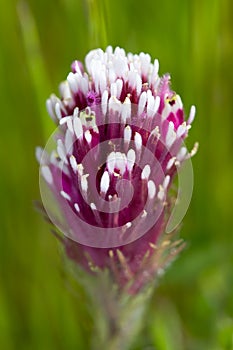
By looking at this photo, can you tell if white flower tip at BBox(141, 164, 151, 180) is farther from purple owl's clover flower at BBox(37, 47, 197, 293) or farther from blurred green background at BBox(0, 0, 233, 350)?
blurred green background at BBox(0, 0, 233, 350)

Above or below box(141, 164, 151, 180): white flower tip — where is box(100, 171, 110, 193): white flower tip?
below

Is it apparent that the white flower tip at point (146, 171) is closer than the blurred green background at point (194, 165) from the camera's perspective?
Yes

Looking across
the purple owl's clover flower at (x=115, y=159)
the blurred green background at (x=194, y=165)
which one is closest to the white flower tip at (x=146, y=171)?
the purple owl's clover flower at (x=115, y=159)

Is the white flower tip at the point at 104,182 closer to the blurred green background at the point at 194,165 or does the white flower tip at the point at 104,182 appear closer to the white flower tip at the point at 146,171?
the white flower tip at the point at 146,171

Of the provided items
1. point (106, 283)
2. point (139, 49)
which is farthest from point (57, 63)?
point (106, 283)

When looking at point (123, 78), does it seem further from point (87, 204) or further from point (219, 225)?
point (219, 225)

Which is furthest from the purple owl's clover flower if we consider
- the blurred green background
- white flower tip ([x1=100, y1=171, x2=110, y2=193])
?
the blurred green background
